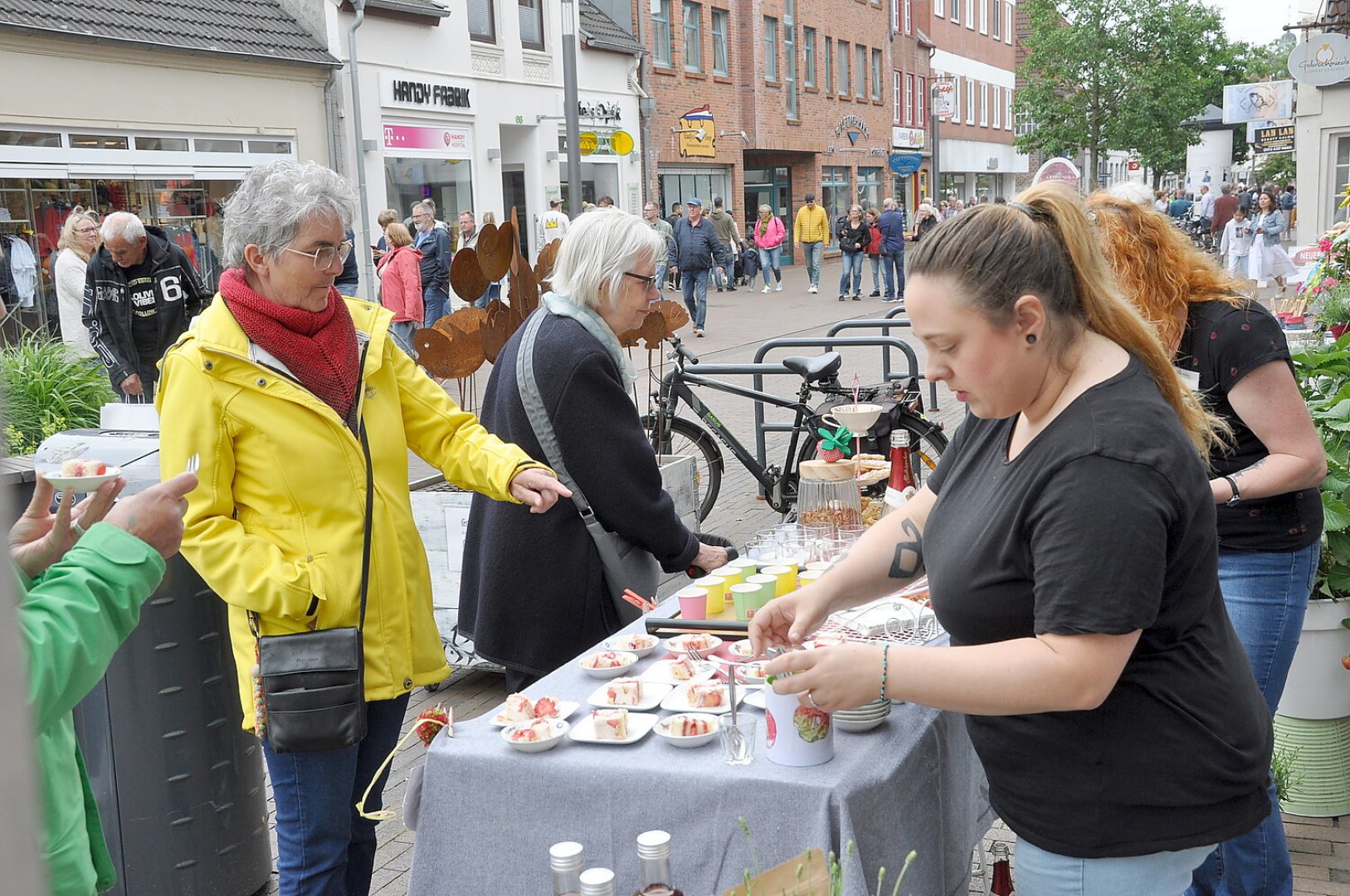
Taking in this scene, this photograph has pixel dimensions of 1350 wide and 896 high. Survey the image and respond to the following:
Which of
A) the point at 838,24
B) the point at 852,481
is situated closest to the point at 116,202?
the point at 852,481

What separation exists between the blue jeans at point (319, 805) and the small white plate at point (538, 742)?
61cm

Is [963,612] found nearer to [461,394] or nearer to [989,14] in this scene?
[461,394]

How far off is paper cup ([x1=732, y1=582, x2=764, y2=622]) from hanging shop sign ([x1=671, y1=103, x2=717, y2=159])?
26.1 m

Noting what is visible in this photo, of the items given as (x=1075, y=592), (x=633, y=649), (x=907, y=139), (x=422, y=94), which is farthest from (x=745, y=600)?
(x=907, y=139)

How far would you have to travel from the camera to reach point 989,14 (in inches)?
2130

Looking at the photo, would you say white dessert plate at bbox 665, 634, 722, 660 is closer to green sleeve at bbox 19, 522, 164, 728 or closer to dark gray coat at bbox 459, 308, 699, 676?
dark gray coat at bbox 459, 308, 699, 676

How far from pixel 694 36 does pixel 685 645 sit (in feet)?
92.4

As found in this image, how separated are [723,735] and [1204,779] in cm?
82

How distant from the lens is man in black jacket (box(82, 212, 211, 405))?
868 centimetres

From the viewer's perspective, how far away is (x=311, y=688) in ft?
→ 8.75

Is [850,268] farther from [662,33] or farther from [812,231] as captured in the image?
[662,33]

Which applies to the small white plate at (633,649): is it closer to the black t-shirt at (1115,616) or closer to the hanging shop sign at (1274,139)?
the black t-shirt at (1115,616)

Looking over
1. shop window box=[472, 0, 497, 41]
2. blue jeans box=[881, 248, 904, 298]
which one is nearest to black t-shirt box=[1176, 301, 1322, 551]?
blue jeans box=[881, 248, 904, 298]

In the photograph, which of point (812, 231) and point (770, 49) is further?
point (770, 49)
